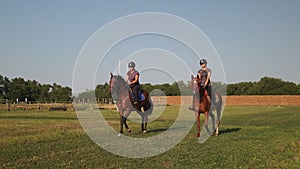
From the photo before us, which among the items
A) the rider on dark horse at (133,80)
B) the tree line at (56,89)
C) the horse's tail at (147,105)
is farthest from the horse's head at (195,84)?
the tree line at (56,89)

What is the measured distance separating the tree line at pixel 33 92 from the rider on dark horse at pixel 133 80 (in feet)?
288

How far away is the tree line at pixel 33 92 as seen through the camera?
4193 inches

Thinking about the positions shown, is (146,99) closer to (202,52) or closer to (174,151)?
(202,52)

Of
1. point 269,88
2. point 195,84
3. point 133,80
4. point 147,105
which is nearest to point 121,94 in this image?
point 133,80

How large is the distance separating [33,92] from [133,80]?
3961 inches

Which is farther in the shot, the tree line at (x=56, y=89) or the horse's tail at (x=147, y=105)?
the tree line at (x=56, y=89)

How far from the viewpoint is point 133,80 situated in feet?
57.5

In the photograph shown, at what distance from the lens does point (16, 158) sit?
10516mm

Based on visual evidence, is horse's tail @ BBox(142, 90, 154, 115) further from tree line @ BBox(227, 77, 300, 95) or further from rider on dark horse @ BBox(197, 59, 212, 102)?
tree line @ BBox(227, 77, 300, 95)

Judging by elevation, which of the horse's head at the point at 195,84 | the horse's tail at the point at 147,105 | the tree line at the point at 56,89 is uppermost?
the tree line at the point at 56,89

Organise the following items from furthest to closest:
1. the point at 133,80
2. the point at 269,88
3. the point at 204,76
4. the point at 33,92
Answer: the point at 269,88 < the point at 33,92 < the point at 133,80 < the point at 204,76

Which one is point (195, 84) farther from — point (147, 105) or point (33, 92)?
point (33, 92)

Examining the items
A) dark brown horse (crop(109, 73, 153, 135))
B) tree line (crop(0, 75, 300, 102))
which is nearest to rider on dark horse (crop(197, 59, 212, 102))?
dark brown horse (crop(109, 73, 153, 135))

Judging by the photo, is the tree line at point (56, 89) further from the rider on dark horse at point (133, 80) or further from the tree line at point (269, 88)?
the rider on dark horse at point (133, 80)
